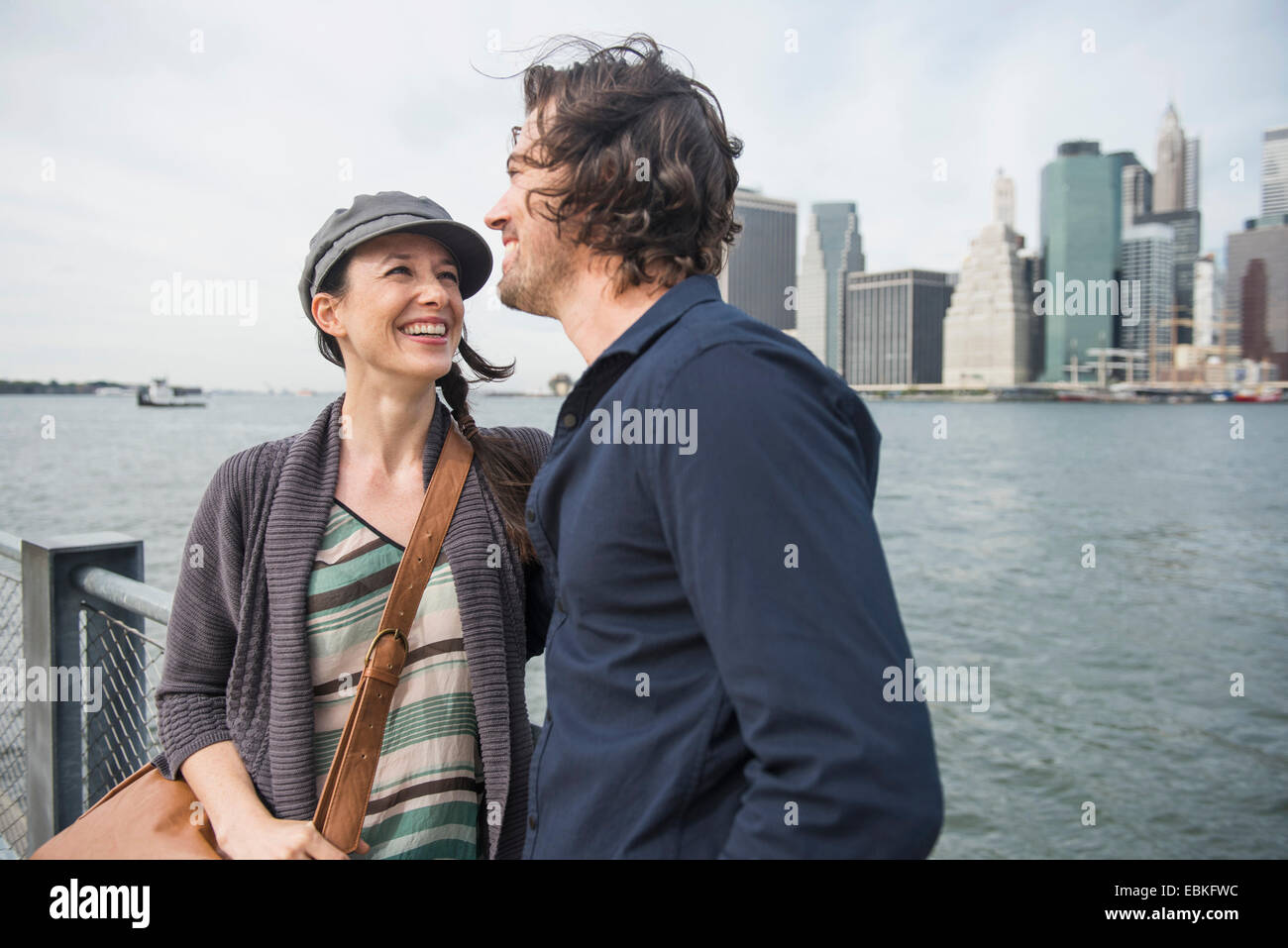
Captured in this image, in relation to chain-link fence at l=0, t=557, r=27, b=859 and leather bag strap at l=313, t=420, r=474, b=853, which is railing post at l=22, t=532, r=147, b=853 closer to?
chain-link fence at l=0, t=557, r=27, b=859

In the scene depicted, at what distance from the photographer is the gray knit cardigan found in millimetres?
1908

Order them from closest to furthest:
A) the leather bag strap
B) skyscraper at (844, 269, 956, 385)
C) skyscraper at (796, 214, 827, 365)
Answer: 1. the leather bag strap
2. skyscraper at (796, 214, 827, 365)
3. skyscraper at (844, 269, 956, 385)

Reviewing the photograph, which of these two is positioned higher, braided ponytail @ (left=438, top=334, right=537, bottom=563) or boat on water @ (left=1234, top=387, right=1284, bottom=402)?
boat on water @ (left=1234, top=387, right=1284, bottom=402)

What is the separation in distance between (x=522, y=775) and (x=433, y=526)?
569 mm

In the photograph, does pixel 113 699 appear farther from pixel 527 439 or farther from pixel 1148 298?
pixel 1148 298

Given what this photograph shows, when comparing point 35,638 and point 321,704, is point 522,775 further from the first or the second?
point 35,638

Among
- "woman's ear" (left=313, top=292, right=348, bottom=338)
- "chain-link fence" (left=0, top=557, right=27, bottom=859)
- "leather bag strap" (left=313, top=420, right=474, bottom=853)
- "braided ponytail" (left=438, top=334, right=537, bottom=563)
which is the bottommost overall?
"chain-link fence" (left=0, top=557, right=27, bottom=859)

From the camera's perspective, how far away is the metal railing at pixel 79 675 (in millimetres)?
3053

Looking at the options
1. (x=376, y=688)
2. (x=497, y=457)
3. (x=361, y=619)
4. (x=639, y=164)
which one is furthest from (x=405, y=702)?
(x=639, y=164)

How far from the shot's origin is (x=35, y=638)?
3109mm

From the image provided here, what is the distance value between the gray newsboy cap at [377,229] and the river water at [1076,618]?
2.13ft

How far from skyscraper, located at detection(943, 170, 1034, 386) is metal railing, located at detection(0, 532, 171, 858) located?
72.8 metres

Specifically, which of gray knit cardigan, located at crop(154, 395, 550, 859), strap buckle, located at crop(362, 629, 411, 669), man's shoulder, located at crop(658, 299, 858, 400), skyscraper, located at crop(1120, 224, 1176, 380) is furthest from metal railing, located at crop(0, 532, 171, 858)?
skyscraper, located at crop(1120, 224, 1176, 380)
